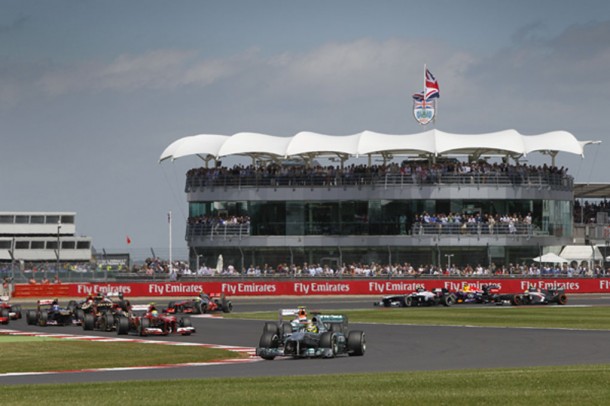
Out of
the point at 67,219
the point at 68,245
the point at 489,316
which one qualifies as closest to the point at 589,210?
the point at 489,316

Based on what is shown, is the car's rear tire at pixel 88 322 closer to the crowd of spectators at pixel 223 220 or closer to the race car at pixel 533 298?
the race car at pixel 533 298

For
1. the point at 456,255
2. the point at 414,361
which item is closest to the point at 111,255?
the point at 456,255

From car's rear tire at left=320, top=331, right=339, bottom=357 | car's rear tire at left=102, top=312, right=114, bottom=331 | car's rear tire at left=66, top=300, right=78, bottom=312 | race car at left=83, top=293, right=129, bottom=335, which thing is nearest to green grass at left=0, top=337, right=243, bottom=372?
car's rear tire at left=320, top=331, right=339, bottom=357

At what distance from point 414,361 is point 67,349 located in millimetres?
10520

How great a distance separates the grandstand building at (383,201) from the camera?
3135 inches

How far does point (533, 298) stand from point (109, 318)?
2601 cm

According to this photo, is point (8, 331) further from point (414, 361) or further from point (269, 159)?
point (269, 159)

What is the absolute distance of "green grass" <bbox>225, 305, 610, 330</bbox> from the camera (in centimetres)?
4216

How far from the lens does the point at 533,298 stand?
57812 millimetres

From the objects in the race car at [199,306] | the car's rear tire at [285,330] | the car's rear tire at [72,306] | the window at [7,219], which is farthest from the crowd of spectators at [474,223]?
the window at [7,219]

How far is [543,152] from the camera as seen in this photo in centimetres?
8538

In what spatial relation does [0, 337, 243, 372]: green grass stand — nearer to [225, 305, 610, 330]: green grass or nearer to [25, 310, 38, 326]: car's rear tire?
[25, 310, 38, 326]: car's rear tire

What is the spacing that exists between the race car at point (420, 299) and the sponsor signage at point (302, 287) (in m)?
10.2

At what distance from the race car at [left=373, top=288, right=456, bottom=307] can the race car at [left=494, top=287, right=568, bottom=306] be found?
2531mm
